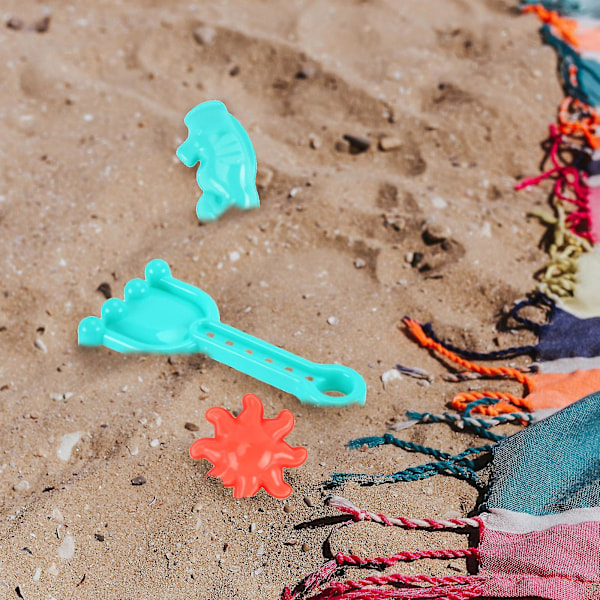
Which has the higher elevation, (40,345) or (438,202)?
(438,202)

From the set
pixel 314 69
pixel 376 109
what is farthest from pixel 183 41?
pixel 376 109

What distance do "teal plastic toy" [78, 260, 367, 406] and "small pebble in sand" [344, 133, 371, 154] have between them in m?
0.81

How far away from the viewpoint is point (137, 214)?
6.97 ft

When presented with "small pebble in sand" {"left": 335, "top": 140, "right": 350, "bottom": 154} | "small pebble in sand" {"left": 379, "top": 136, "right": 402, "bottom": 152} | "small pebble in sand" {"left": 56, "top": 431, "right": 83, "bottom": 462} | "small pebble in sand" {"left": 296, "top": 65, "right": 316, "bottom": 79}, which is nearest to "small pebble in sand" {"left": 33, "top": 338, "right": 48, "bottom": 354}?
"small pebble in sand" {"left": 56, "top": 431, "right": 83, "bottom": 462}

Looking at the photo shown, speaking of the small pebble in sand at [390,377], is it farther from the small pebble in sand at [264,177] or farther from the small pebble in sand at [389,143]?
the small pebble in sand at [389,143]

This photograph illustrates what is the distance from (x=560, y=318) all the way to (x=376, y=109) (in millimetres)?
1042

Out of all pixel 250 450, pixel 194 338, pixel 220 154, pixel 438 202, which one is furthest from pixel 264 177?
pixel 250 450

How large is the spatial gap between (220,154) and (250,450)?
77 cm

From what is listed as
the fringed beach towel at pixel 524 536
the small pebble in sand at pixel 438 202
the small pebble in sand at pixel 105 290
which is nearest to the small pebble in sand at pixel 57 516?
the fringed beach towel at pixel 524 536

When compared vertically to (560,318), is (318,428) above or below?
below

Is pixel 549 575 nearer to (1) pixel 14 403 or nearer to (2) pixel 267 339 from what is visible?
(2) pixel 267 339

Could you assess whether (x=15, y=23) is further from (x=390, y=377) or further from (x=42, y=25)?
(x=390, y=377)

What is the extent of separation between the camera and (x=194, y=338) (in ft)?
5.75

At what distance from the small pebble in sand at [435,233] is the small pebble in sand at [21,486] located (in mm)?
1217
